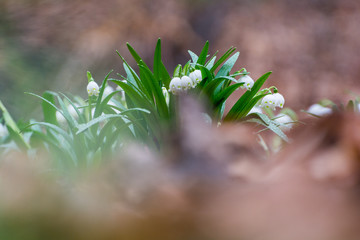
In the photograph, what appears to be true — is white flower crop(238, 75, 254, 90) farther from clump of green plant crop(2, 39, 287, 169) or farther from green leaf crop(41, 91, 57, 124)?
green leaf crop(41, 91, 57, 124)

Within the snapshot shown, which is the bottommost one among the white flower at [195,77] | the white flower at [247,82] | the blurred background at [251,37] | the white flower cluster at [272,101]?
the white flower at [195,77]

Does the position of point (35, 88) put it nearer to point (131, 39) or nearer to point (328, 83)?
point (131, 39)

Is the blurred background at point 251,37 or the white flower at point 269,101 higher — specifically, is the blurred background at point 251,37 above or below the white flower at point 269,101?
above

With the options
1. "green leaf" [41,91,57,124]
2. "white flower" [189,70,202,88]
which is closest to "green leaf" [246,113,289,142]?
"white flower" [189,70,202,88]

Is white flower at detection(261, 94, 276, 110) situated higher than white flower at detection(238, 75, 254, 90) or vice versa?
white flower at detection(238, 75, 254, 90)

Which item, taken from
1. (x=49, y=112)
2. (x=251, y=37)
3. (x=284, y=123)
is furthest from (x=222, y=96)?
(x=251, y=37)

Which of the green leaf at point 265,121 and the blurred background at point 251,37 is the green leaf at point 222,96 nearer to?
the green leaf at point 265,121

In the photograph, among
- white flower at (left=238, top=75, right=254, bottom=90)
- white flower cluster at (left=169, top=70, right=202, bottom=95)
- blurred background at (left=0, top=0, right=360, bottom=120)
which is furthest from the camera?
blurred background at (left=0, top=0, right=360, bottom=120)

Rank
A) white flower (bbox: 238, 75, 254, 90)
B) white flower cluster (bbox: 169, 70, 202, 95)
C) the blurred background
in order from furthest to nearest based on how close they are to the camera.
→ the blurred background
white flower (bbox: 238, 75, 254, 90)
white flower cluster (bbox: 169, 70, 202, 95)


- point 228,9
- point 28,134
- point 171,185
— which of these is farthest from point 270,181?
point 228,9

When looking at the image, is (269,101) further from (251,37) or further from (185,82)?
(251,37)

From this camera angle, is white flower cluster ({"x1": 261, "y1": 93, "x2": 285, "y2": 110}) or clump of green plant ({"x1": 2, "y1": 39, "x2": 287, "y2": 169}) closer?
clump of green plant ({"x1": 2, "y1": 39, "x2": 287, "y2": 169})

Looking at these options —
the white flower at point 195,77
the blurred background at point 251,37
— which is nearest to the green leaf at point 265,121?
the white flower at point 195,77
